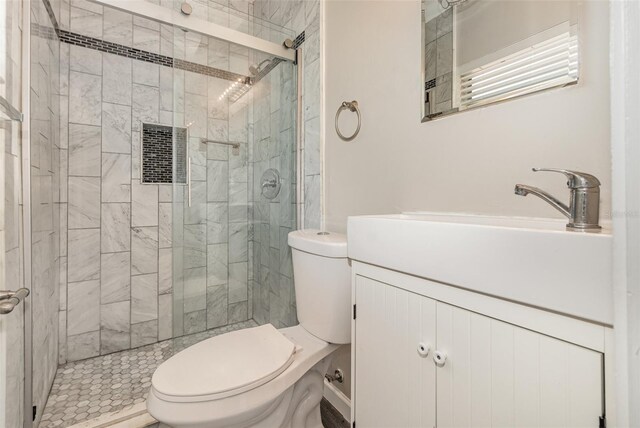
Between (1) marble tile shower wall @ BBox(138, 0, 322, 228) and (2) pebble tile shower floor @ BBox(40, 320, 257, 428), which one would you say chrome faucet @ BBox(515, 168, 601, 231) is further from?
(2) pebble tile shower floor @ BBox(40, 320, 257, 428)

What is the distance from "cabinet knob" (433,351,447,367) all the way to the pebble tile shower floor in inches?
52.1

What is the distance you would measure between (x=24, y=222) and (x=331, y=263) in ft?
3.82

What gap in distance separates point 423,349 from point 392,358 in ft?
0.41

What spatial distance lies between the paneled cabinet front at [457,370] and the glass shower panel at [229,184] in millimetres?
884

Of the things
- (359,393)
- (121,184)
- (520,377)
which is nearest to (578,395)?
(520,377)

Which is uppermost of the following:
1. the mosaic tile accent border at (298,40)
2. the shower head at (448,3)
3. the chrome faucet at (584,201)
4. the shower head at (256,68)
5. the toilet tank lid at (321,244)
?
the mosaic tile accent border at (298,40)

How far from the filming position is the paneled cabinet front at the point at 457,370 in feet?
1.58

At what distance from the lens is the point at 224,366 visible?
101 cm

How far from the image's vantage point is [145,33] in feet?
6.56

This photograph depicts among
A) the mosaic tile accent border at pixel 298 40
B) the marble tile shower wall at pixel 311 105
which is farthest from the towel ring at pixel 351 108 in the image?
the mosaic tile accent border at pixel 298 40

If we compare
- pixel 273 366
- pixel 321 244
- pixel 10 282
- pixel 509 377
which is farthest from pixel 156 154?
pixel 509 377

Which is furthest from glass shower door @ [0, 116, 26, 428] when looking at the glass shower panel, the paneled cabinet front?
the paneled cabinet front

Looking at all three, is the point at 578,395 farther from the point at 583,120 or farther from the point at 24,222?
the point at 24,222

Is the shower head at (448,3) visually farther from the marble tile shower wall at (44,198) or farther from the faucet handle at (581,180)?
the marble tile shower wall at (44,198)
